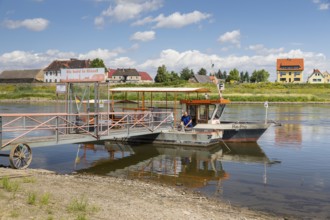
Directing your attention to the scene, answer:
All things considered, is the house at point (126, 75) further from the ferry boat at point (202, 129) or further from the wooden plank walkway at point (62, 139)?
the wooden plank walkway at point (62, 139)

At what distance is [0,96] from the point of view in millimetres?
98375

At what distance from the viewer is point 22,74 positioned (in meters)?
138

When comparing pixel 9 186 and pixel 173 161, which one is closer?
pixel 9 186

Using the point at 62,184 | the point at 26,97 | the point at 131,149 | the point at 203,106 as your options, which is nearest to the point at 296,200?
the point at 62,184

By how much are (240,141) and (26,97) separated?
78758 millimetres

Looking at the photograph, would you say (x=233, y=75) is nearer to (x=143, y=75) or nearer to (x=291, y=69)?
(x=291, y=69)

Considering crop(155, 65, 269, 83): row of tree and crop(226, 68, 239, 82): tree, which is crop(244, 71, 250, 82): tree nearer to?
crop(155, 65, 269, 83): row of tree

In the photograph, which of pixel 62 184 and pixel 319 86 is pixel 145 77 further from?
pixel 62 184

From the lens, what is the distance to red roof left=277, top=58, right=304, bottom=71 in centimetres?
14350

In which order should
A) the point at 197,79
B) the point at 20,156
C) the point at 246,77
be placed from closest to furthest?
the point at 20,156, the point at 197,79, the point at 246,77

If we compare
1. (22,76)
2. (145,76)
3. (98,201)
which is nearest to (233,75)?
(145,76)

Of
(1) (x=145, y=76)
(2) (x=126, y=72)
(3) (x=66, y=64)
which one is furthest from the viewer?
(1) (x=145, y=76)

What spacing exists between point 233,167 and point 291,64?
5321 inches

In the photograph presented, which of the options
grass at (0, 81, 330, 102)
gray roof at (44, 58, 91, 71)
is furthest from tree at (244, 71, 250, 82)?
gray roof at (44, 58, 91, 71)
